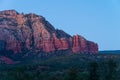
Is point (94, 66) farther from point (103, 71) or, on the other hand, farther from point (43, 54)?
point (43, 54)

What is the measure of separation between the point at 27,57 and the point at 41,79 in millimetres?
105210

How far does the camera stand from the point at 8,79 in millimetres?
90875

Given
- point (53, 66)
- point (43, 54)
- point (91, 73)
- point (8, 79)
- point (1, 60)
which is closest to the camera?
point (91, 73)

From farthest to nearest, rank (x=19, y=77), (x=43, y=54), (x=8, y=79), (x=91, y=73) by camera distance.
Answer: (x=43, y=54) → (x=8, y=79) → (x=19, y=77) → (x=91, y=73)

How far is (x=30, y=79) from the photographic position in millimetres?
83375

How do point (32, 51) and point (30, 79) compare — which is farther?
point (32, 51)

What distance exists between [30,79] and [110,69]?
15312 mm

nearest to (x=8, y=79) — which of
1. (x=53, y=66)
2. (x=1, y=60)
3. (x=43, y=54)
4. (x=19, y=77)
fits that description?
(x=19, y=77)

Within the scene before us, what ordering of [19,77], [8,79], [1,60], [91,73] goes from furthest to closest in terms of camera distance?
[1,60], [8,79], [19,77], [91,73]

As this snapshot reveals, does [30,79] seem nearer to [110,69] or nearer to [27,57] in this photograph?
[110,69]

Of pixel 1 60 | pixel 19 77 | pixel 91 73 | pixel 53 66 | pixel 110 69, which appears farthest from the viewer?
pixel 1 60

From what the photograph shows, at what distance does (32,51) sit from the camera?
7830 inches

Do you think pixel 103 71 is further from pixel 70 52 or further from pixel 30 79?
pixel 70 52

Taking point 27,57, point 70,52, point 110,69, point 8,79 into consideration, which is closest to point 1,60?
point 27,57
